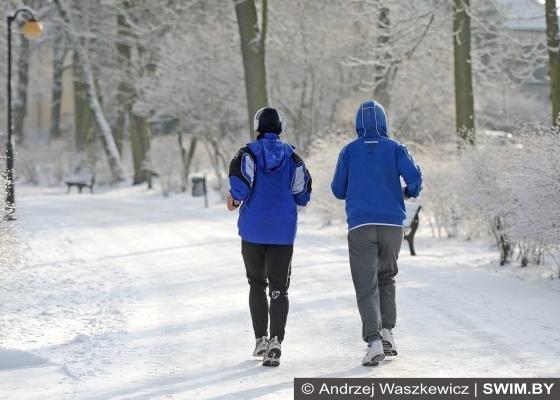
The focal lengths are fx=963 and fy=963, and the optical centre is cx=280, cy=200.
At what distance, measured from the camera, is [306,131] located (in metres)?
31.5

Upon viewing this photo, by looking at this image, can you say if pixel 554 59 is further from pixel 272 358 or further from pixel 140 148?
pixel 140 148

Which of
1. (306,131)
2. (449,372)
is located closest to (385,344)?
(449,372)

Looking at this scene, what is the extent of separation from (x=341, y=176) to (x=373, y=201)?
326 mm

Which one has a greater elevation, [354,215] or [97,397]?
[354,215]

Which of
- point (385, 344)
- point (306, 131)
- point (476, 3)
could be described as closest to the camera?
point (385, 344)

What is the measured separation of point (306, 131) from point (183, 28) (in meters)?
6.20

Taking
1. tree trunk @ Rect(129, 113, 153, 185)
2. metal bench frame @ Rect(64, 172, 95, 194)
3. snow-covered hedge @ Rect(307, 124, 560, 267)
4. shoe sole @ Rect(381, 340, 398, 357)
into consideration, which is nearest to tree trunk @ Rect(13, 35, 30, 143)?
tree trunk @ Rect(129, 113, 153, 185)

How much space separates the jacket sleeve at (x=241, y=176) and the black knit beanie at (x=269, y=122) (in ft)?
0.87

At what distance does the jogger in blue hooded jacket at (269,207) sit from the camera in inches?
271

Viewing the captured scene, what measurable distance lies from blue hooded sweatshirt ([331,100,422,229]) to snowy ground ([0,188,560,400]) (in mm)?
1067

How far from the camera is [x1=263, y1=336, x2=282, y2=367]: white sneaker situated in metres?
6.81

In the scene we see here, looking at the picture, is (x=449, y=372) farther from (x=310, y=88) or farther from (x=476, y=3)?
(x=310, y=88)

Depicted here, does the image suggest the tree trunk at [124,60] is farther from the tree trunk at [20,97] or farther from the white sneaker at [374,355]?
the white sneaker at [374,355]

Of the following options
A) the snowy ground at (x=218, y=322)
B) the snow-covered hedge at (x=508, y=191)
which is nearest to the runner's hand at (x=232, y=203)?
the snowy ground at (x=218, y=322)
